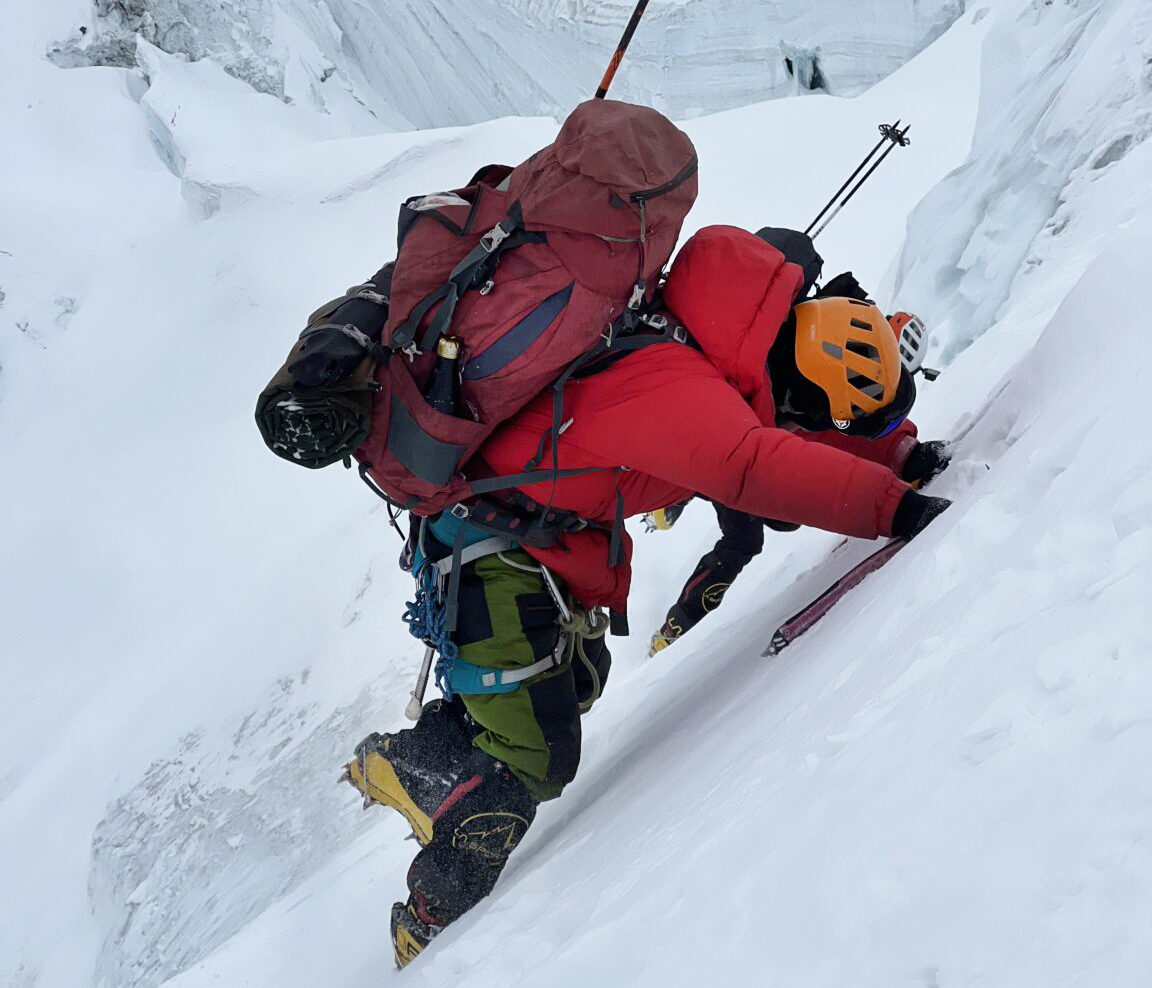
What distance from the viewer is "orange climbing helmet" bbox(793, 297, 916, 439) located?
229 cm

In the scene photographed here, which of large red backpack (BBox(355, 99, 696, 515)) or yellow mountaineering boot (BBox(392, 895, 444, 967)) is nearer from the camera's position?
large red backpack (BBox(355, 99, 696, 515))

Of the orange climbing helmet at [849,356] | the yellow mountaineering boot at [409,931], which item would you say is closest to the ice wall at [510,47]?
the orange climbing helmet at [849,356]

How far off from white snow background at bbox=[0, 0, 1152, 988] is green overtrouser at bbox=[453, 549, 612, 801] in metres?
0.16

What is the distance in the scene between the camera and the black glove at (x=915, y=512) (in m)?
1.87

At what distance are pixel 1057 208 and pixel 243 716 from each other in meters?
5.37

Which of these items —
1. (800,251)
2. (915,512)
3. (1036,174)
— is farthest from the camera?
(1036,174)

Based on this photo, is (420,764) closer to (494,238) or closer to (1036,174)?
(494,238)

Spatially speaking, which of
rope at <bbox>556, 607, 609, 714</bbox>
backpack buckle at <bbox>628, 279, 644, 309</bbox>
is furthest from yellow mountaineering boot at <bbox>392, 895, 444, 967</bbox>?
backpack buckle at <bbox>628, 279, 644, 309</bbox>

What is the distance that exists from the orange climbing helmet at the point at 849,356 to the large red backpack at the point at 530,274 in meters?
0.40

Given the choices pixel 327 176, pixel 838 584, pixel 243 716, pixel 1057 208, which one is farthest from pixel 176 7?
pixel 838 584

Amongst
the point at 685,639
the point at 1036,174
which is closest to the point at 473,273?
the point at 685,639

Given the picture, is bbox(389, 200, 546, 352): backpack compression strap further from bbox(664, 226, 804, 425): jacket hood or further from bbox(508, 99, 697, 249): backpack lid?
bbox(664, 226, 804, 425): jacket hood

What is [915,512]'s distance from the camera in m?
1.88

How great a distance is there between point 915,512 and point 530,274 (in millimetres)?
882
